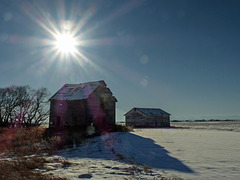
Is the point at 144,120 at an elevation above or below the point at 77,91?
below

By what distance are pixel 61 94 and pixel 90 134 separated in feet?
33.2

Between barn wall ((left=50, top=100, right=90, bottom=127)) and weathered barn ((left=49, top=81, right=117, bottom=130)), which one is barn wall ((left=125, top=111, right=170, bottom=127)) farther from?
barn wall ((left=50, top=100, right=90, bottom=127))

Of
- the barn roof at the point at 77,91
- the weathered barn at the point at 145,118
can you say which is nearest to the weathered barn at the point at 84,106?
the barn roof at the point at 77,91

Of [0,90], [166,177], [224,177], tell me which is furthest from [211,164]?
[0,90]

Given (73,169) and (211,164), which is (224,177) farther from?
(73,169)

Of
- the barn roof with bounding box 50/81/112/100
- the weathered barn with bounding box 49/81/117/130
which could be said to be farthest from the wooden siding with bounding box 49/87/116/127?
the barn roof with bounding box 50/81/112/100

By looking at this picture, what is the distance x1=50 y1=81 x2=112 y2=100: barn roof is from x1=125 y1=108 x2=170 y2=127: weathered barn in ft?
77.3

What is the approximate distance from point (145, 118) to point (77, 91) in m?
26.2

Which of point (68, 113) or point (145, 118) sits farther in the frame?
point (145, 118)

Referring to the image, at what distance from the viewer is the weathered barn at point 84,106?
21.5m

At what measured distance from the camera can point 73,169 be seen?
18.6ft

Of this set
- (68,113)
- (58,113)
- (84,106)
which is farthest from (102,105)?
(58,113)

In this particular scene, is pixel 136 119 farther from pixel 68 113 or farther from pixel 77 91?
pixel 68 113

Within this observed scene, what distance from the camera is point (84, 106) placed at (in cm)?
2139
